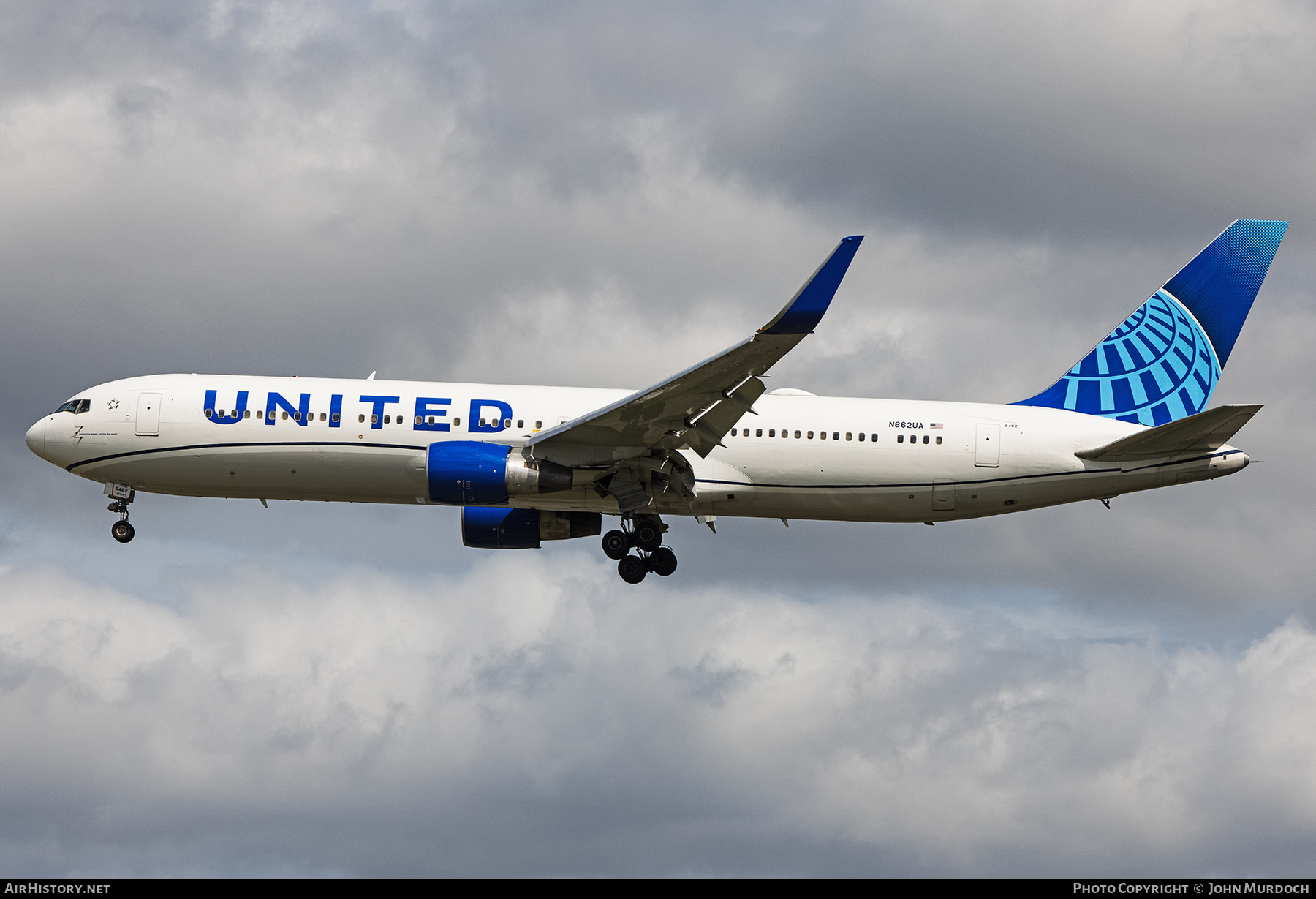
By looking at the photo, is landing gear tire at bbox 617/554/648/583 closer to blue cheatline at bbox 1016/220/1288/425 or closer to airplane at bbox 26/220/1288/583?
airplane at bbox 26/220/1288/583

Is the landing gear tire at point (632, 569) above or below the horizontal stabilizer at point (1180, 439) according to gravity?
below

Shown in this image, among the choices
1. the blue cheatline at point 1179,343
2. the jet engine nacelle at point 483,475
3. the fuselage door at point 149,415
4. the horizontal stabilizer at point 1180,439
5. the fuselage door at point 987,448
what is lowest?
the jet engine nacelle at point 483,475

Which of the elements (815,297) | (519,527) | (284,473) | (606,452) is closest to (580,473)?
(606,452)

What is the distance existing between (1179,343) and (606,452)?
19.2 m

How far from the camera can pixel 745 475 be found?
41719mm

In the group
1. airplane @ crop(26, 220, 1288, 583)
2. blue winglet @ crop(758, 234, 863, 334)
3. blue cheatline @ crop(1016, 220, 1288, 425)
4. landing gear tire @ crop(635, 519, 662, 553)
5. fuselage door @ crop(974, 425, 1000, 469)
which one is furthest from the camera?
blue cheatline @ crop(1016, 220, 1288, 425)

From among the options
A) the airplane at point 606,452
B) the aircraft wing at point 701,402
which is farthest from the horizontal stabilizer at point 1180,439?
the aircraft wing at point 701,402

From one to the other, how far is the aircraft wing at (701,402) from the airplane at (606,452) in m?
0.09

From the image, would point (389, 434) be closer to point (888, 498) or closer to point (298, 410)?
point (298, 410)

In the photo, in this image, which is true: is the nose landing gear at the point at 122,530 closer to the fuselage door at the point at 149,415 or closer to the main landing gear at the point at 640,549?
the fuselage door at the point at 149,415

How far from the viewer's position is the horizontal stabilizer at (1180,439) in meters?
39.4

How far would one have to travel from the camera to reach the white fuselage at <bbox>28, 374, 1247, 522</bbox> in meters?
41.2

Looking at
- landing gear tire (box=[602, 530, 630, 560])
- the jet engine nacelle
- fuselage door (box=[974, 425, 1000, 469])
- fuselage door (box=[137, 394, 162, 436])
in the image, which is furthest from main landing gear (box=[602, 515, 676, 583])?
fuselage door (box=[137, 394, 162, 436])

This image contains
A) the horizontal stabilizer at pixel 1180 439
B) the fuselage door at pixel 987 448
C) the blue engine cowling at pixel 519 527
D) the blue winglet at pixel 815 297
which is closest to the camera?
the blue winglet at pixel 815 297
